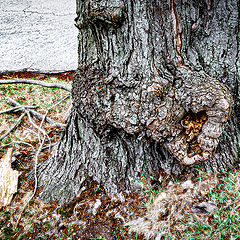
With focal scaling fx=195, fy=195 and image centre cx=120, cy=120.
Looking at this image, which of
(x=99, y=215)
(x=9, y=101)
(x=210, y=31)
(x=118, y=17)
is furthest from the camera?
(x=9, y=101)

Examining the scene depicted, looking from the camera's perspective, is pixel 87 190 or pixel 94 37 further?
pixel 87 190

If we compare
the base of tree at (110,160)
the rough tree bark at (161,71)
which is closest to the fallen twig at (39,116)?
the base of tree at (110,160)

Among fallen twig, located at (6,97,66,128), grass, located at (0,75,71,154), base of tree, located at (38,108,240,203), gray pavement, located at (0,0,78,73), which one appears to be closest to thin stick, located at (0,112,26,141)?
grass, located at (0,75,71,154)

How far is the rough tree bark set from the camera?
1.19 m

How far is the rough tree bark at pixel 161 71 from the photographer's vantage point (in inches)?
46.8

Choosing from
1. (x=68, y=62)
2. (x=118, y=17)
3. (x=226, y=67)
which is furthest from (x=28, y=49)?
(x=226, y=67)

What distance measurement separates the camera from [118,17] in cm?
114

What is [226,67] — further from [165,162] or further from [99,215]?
[99,215]

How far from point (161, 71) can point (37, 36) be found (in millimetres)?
4428

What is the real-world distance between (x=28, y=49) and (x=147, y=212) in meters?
4.28

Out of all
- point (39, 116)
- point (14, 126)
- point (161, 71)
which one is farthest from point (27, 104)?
point (161, 71)

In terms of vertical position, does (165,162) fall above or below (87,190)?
above

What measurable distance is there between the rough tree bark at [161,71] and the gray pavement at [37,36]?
3004mm

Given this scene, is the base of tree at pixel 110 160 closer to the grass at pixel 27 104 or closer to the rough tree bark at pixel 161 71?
the rough tree bark at pixel 161 71
